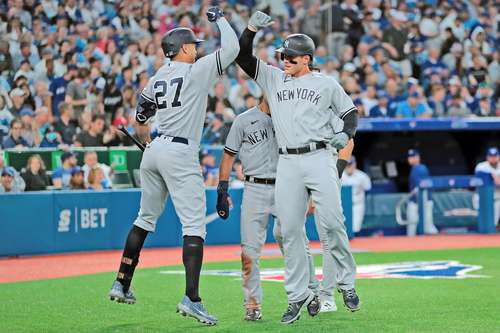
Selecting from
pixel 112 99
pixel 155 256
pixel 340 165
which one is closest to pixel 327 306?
pixel 340 165

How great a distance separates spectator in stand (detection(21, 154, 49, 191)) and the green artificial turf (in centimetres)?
331

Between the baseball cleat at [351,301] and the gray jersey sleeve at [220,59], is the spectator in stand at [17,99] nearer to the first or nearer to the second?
the gray jersey sleeve at [220,59]

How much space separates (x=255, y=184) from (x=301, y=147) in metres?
0.65

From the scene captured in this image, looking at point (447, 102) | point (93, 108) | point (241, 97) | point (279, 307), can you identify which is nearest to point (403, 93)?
point (447, 102)

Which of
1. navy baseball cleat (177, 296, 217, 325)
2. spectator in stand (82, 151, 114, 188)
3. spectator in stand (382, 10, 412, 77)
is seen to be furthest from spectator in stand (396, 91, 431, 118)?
navy baseball cleat (177, 296, 217, 325)

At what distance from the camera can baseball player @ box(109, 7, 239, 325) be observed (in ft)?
23.7

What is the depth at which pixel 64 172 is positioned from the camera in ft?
48.8

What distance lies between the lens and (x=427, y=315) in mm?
7660

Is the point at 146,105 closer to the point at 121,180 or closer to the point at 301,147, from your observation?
the point at 301,147

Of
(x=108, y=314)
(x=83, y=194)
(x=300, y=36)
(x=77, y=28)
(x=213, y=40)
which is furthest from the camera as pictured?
(x=213, y=40)

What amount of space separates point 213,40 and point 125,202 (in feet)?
17.1

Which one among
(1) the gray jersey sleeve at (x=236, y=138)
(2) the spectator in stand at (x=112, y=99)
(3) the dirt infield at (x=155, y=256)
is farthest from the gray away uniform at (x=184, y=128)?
(2) the spectator in stand at (x=112, y=99)

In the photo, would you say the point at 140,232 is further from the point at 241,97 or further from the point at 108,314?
the point at 241,97

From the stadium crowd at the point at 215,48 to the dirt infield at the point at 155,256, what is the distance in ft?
5.76
